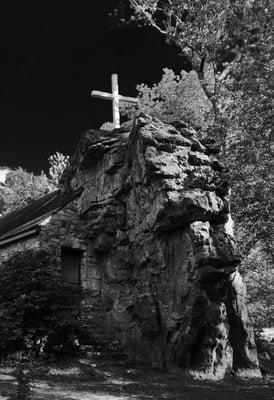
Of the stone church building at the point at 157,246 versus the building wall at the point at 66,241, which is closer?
the stone church building at the point at 157,246

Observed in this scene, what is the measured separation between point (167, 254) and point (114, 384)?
12.2 ft

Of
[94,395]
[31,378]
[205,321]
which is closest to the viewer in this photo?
[94,395]

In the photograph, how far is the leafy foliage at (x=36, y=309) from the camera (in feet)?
33.4

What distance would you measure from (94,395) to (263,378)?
545cm

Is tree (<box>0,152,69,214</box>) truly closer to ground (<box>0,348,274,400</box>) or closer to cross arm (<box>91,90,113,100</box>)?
cross arm (<box>91,90,113,100</box>)

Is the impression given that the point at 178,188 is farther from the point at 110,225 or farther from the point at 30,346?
the point at 30,346

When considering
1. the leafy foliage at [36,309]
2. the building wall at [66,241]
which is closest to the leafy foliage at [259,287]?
the building wall at [66,241]

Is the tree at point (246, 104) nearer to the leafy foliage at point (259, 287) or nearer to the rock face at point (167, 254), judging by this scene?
the rock face at point (167, 254)

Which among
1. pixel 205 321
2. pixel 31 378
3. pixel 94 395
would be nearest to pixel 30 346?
pixel 31 378

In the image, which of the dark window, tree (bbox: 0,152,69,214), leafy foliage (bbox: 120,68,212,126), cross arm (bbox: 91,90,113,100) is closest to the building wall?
the dark window

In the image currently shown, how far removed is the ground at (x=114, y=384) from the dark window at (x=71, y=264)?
8.68 feet

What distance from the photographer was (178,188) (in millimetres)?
11602

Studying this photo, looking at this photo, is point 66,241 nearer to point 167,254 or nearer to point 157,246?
point 157,246

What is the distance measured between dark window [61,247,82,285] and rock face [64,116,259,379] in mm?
523
